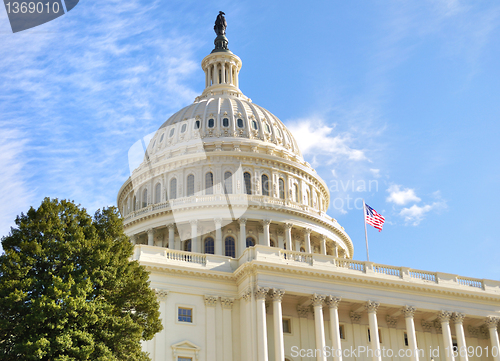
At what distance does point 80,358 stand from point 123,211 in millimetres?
48162

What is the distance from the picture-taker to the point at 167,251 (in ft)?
160

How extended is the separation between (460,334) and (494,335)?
11.1 feet

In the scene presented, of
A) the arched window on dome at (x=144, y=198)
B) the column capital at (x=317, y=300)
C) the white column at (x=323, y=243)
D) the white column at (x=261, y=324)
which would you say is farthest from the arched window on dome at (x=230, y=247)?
the white column at (x=261, y=324)

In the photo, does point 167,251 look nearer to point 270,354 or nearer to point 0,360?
point 270,354

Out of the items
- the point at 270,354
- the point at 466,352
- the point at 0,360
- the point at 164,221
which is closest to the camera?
the point at 0,360

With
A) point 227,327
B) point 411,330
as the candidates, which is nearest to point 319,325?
point 227,327

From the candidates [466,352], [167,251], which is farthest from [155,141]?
[466,352]

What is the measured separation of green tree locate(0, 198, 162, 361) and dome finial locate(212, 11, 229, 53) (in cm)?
5981

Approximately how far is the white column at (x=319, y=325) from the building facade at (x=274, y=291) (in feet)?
0.25

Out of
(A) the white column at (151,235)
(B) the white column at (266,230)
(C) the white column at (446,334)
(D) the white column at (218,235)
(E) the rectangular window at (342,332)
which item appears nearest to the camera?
(C) the white column at (446,334)

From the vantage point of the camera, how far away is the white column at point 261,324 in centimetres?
4375

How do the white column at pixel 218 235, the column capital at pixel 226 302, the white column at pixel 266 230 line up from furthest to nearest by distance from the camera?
the white column at pixel 266 230, the white column at pixel 218 235, the column capital at pixel 226 302

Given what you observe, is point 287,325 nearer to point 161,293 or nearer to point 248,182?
point 161,293

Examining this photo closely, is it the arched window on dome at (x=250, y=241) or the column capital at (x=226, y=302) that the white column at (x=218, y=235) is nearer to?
the arched window on dome at (x=250, y=241)
